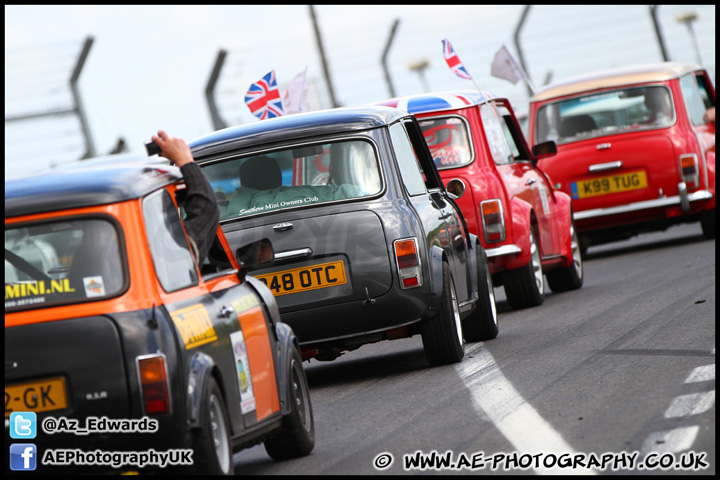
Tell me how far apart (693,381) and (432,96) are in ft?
20.1

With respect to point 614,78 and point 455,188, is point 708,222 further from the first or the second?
point 455,188

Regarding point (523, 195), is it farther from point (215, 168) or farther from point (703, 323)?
point (215, 168)

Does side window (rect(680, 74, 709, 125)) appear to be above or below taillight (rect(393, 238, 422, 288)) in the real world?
below

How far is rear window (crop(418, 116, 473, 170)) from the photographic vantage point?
12.6 metres

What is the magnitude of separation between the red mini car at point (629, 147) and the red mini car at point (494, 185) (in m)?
3.54

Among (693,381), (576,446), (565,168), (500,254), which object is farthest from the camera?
(565,168)

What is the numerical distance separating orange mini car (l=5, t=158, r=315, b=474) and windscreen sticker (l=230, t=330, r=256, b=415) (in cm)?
2

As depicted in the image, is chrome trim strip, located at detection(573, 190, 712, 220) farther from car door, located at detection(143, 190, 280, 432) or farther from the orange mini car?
the orange mini car

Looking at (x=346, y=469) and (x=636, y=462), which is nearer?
(x=636, y=462)

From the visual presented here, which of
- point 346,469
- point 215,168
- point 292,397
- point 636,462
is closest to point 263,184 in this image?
point 215,168

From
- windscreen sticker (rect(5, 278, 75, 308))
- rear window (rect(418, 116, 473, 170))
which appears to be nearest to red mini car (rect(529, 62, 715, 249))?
rear window (rect(418, 116, 473, 170))

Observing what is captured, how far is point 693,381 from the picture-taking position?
740 cm

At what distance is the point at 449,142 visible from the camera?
12.7 meters

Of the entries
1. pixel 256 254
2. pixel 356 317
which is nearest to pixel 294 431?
pixel 256 254
